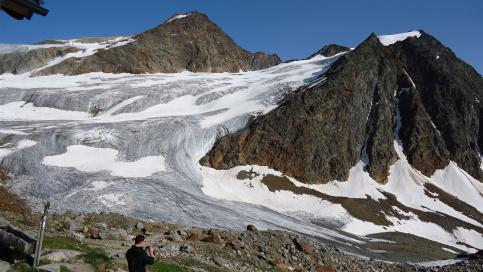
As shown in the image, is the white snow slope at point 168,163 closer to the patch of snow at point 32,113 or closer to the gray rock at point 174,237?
the patch of snow at point 32,113

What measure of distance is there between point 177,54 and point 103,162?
323 feet

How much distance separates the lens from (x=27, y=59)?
139875 mm

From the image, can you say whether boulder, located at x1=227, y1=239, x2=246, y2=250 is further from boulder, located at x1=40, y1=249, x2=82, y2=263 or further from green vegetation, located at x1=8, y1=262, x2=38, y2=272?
green vegetation, located at x1=8, y1=262, x2=38, y2=272

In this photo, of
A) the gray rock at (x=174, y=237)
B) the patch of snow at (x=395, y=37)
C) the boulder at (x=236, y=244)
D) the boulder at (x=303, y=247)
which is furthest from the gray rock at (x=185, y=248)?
the patch of snow at (x=395, y=37)

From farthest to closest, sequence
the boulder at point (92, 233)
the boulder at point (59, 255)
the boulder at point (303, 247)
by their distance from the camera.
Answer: the boulder at point (303, 247) → the boulder at point (92, 233) → the boulder at point (59, 255)

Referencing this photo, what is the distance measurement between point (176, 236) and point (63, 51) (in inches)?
5115

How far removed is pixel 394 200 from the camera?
87.5 metres

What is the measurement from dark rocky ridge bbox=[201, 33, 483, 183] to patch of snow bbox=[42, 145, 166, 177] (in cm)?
1341

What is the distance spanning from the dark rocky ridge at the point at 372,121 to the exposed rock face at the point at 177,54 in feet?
184

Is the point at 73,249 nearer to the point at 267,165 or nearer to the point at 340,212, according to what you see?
the point at 340,212

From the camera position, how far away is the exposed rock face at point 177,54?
445 ft

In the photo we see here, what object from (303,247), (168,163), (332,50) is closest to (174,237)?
(303,247)

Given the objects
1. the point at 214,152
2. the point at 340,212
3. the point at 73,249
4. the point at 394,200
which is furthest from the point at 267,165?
the point at 73,249

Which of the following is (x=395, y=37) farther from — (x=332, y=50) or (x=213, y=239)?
(x=213, y=239)
